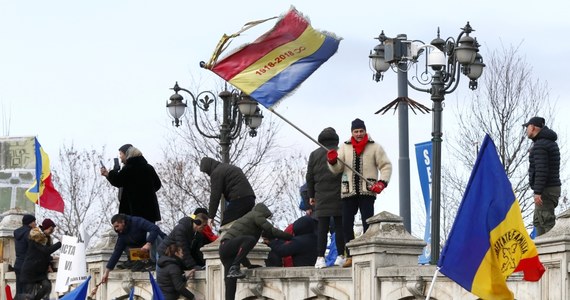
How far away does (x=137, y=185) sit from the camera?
25562 mm

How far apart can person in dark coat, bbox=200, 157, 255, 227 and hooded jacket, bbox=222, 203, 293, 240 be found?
0.69 metres

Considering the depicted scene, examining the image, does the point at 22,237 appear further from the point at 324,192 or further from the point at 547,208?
the point at 547,208

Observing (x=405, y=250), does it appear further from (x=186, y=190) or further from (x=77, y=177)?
(x=77, y=177)

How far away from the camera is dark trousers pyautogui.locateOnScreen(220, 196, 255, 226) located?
23422mm

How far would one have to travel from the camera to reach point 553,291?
17203mm

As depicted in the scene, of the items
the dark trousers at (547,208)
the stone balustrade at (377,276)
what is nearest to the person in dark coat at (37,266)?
the stone balustrade at (377,276)

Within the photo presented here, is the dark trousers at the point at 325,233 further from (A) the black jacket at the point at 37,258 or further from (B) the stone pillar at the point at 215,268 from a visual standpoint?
(A) the black jacket at the point at 37,258

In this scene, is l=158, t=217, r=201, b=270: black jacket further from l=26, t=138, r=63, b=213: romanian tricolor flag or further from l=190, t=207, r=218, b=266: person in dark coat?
l=26, t=138, r=63, b=213: romanian tricolor flag

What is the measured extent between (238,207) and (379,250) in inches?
144

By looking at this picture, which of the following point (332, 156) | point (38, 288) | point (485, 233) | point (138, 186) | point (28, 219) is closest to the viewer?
point (485, 233)

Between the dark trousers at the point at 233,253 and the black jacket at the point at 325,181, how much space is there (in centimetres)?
138

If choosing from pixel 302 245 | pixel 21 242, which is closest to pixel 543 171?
pixel 302 245

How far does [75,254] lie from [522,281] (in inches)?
379

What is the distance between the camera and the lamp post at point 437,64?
1013 inches
